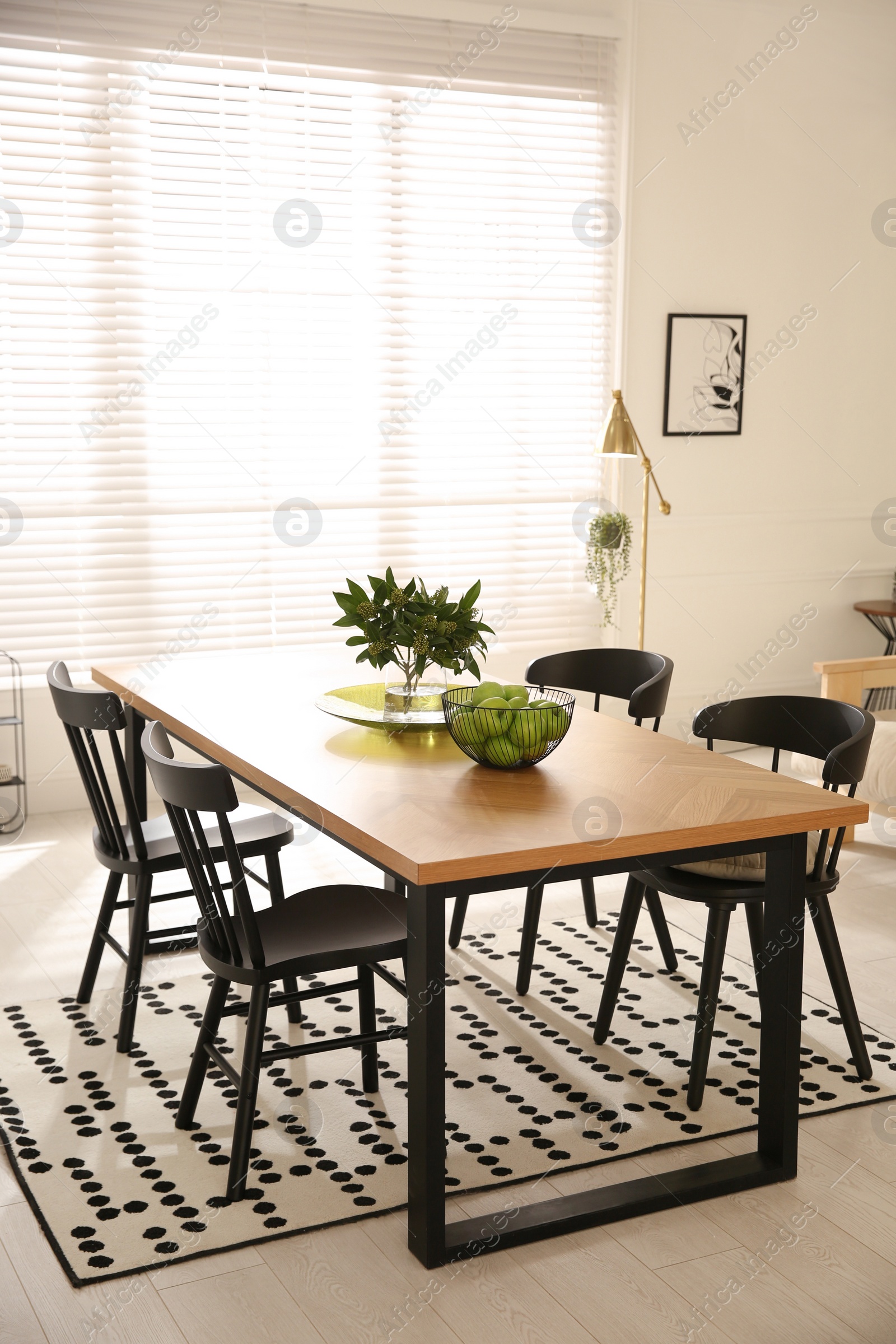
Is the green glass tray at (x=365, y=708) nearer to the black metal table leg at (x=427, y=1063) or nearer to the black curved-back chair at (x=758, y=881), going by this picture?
the black curved-back chair at (x=758, y=881)

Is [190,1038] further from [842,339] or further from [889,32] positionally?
[889,32]

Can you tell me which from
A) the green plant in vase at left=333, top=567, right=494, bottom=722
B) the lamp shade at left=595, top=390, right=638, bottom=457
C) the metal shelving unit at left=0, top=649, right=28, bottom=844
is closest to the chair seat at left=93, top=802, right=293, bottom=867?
the green plant in vase at left=333, top=567, right=494, bottom=722

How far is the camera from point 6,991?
3.30m

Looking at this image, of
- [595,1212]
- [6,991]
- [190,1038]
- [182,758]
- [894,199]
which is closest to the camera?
[595,1212]

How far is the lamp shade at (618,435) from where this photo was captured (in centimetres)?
478

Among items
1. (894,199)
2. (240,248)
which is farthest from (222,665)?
(894,199)

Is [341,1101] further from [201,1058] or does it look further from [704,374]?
[704,374]

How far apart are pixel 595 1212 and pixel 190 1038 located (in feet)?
3.70

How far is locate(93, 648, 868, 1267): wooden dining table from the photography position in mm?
2115

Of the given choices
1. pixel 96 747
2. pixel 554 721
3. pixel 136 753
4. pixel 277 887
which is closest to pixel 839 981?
pixel 554 721

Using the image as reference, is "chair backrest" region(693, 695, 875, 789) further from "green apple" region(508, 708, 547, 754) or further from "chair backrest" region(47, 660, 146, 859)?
"chair backrest" region(47, 660, 146, 859)

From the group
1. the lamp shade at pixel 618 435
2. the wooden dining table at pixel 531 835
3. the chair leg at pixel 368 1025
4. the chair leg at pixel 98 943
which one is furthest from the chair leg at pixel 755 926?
the lamp shade at pixel 618 435

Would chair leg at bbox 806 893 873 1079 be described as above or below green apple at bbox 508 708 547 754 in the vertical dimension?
below

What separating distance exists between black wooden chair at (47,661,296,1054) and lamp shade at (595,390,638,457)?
2.22 metres
